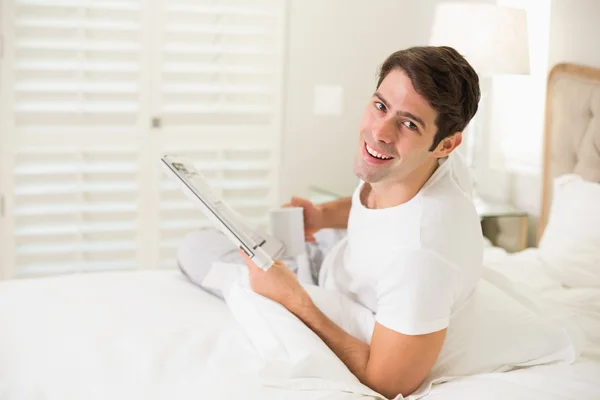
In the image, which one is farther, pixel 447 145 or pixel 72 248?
pixel 72 248

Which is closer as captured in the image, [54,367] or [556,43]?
[54,367]

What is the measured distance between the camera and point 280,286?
1.68m

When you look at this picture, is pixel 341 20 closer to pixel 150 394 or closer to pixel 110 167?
pixel 110 167

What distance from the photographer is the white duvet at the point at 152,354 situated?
1457mm

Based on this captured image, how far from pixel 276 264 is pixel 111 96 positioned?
6.02 feet

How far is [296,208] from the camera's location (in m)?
2.03

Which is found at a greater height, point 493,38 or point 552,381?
point 493,38

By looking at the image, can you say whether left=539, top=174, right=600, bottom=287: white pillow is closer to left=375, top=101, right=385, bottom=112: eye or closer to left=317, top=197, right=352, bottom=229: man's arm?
left=317, top=197, right=352, bottom=229: man's arm

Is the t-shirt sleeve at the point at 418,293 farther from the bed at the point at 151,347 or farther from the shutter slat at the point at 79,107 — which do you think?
the shutter slat at the point at 79,107

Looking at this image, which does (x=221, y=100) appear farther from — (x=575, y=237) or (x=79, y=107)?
(x=575, y=237)

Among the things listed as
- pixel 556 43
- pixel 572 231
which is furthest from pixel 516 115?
pixel 572 231

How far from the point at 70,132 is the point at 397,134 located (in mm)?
2048

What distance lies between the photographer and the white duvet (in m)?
1.46

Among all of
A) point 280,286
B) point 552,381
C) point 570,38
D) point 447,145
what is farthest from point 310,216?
point 570,38
